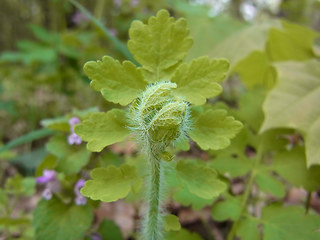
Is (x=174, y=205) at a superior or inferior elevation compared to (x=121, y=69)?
inferior

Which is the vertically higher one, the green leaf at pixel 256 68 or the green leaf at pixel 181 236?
the green leaf at pixel 256 68

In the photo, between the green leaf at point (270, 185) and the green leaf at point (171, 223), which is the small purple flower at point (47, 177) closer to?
the green leaf at point (171, 223)

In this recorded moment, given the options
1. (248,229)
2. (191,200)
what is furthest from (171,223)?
(248,229)

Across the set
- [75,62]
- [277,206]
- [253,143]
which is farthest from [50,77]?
[277,206]

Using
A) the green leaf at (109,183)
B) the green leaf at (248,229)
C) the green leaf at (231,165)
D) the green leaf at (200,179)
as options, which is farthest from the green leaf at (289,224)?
the green leaf at (109,183)

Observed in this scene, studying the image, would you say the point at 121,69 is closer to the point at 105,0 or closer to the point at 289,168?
the point at 289,168

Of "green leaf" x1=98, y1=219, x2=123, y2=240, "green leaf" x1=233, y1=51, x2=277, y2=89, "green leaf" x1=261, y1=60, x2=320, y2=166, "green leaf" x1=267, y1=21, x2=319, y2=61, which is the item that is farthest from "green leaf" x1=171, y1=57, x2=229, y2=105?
"green leaf" x1=267, y1=21, x2=319, y2=61

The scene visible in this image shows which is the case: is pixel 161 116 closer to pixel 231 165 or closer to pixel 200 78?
pixel 200 78
